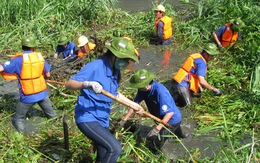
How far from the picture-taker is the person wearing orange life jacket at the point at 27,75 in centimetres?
530

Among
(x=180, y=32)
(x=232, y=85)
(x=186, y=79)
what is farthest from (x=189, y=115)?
(x=180, y=32)

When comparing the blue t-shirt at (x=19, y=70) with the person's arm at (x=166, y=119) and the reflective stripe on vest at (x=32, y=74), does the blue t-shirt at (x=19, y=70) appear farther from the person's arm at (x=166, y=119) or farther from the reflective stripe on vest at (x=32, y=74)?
the person's arm at (x=166, y=119)

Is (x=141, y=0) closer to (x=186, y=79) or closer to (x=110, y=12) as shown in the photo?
(x=110, y=12)

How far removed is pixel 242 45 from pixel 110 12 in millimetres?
4518

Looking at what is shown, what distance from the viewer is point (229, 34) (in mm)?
8188

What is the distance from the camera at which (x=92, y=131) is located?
12.6 ft

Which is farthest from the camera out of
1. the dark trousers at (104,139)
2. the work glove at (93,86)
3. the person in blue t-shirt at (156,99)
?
the person in blue t-shirt at (156,99)

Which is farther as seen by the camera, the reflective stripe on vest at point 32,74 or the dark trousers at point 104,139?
the reflective stripe on vest at point 32,74

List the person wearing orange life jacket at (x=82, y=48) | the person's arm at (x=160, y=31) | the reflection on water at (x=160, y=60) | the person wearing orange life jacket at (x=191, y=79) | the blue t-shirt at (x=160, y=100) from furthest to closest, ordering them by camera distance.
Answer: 1. the person's arm at (x=160, y=31)
2. the reflection on water at (x=160, y=60)
3. the person wearing orange life jacket at (x=82, y=48)
4. the person wearing orange life jacket at (x=191, y=79)
5. the blue t-shirt at (x=160, y=100)

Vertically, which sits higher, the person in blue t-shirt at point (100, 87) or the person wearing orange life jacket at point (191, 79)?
the person in blue t-shirt at point (100, 87)

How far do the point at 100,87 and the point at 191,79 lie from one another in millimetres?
3047

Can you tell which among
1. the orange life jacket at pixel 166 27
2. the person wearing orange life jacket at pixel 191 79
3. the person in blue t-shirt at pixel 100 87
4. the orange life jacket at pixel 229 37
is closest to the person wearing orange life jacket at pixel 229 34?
the orange life jacket at pixel 229 37

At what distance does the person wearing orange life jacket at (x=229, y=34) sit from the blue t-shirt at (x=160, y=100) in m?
3.81

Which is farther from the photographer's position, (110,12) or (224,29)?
(110,12)
